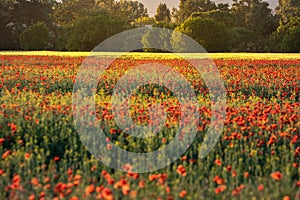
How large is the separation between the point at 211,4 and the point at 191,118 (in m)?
68.5

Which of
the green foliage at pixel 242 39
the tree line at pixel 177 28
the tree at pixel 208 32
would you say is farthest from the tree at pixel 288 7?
Result: the tree at pixel 208 32

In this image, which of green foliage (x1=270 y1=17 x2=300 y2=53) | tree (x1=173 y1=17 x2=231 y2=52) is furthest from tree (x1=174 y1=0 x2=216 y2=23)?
tree (x1=173 y1=17 x2=231 y2=52)

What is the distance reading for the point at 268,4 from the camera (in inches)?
2498

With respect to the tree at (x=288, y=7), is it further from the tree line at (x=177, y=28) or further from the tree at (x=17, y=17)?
the tree at (x=17, y=17)

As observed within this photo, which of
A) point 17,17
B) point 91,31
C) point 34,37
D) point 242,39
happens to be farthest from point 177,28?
point 17,17

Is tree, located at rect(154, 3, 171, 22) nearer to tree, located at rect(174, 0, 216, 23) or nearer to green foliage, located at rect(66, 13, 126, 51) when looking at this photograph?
tree, located at rect(174, 0, 216, 23)

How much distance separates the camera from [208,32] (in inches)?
1971

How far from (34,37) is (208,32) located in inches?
770

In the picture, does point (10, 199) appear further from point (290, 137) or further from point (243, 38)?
point (243, 38)

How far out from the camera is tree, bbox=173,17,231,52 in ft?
163

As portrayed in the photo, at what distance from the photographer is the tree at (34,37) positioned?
5691cm

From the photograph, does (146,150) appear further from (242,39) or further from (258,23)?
(258,23)

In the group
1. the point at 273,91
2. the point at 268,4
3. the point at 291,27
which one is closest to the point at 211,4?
the point at 268,4

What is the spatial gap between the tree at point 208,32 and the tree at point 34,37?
16100 mm
